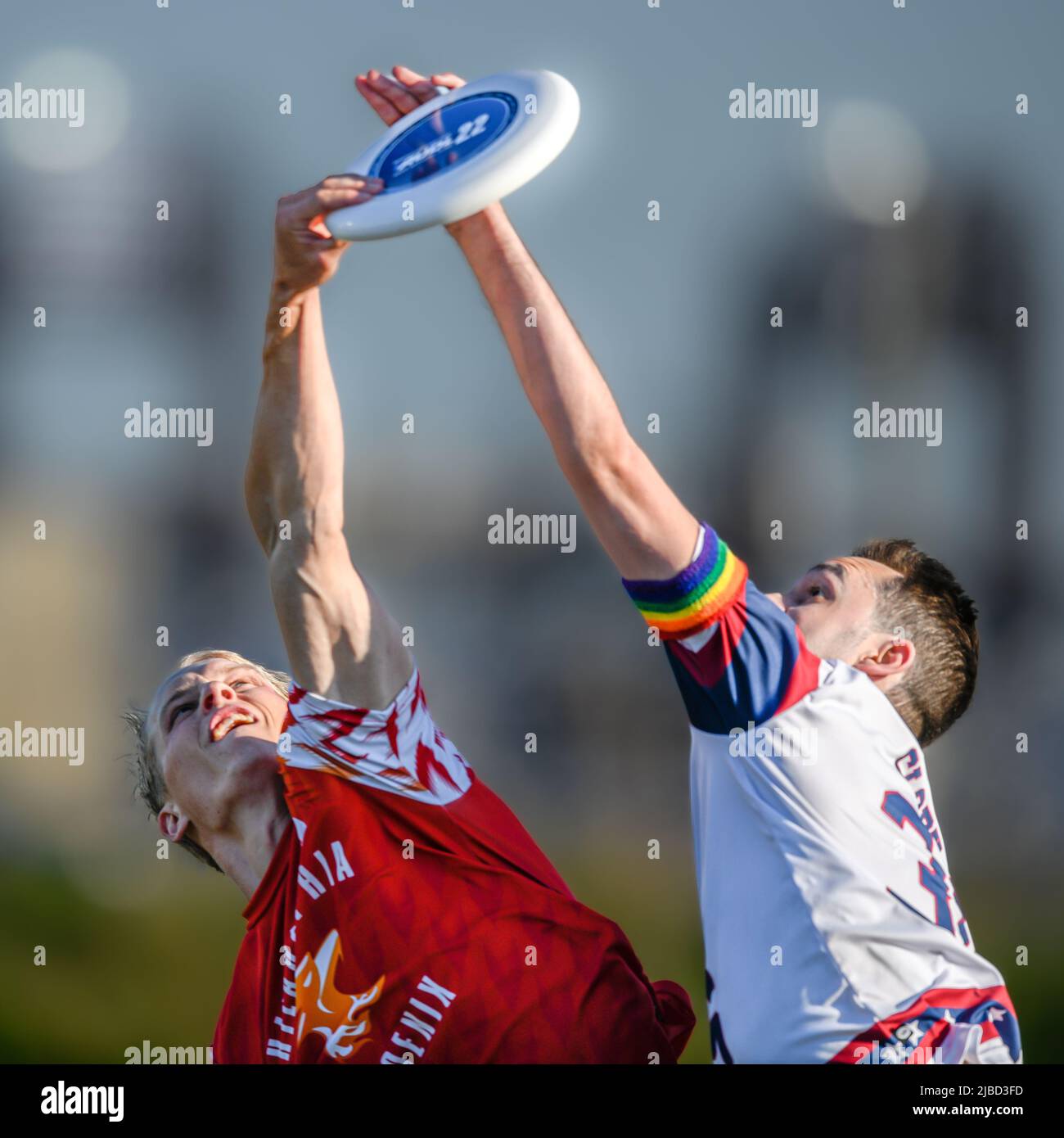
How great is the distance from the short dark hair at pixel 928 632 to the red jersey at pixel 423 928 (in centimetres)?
70

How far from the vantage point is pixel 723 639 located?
1787mm

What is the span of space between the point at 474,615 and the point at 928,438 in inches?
51.7

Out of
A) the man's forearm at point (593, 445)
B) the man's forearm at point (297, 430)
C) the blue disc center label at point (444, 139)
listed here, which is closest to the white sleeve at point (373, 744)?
the man's forearm at point (297, 430)

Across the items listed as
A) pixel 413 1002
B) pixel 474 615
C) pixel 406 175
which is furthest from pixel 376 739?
pixel 474 615

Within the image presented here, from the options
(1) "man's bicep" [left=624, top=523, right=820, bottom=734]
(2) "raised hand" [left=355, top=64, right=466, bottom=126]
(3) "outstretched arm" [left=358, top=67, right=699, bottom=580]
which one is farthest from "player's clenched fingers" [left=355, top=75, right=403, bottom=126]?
(1) "man's bicep" [left=624, top=523, right=820, bottom=734]

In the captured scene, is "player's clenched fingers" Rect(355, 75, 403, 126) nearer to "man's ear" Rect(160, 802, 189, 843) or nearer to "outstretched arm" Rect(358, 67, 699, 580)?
"outstretched arm" Rect(358, 67, 699, 580)

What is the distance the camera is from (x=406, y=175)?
203cm

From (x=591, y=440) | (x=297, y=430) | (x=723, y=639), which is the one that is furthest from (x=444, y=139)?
(x=723, y=639)

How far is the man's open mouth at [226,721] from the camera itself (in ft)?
8.30

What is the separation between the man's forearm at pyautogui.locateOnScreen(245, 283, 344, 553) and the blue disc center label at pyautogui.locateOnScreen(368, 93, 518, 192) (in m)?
0.25

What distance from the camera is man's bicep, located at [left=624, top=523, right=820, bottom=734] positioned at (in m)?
1.78

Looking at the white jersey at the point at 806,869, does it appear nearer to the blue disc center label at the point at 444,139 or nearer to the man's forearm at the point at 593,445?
the man's forearm at the point at 593,445

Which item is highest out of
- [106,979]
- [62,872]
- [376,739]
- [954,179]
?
[954,179]
